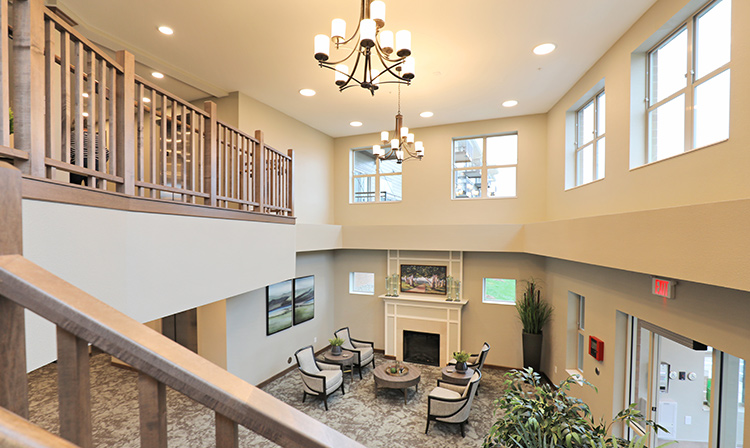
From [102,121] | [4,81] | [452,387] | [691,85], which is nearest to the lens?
A: [4,81]

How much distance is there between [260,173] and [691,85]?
434 cm

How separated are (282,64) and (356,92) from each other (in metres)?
1.39

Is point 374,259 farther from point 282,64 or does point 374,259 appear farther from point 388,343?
point 282,64

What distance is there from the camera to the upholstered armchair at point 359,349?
277 inches

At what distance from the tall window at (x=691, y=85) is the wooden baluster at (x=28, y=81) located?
14.5ft

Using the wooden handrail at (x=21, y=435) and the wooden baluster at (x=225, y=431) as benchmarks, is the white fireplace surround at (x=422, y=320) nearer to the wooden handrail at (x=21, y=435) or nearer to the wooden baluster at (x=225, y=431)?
the wooden baluster at (x=225, y=431)

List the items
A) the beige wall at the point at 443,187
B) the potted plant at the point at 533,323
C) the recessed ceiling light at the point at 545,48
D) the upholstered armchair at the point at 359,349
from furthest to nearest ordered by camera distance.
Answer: the beige wall at the point at 443,187, the upholstered armchair at the point at 359,349, the potted plant at the point at 533,323, the recessed ceiling light at the point at 545,48

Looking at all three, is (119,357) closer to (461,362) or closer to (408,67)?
(408,67)

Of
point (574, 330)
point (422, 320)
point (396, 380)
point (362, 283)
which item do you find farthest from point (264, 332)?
point (574, 330)

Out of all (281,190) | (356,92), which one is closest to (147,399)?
(281,190)

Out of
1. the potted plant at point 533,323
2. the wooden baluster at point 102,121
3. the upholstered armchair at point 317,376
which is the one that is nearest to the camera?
the wooden baluster at point 102,121

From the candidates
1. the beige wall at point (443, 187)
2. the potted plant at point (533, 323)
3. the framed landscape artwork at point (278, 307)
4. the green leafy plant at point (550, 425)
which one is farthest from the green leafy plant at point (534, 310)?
the framed landscape artwork at point (278, 307)

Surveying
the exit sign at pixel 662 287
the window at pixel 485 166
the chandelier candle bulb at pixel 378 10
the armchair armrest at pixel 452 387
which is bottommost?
the armchair armrest at pixel 452 387

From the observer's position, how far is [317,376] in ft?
18.5
